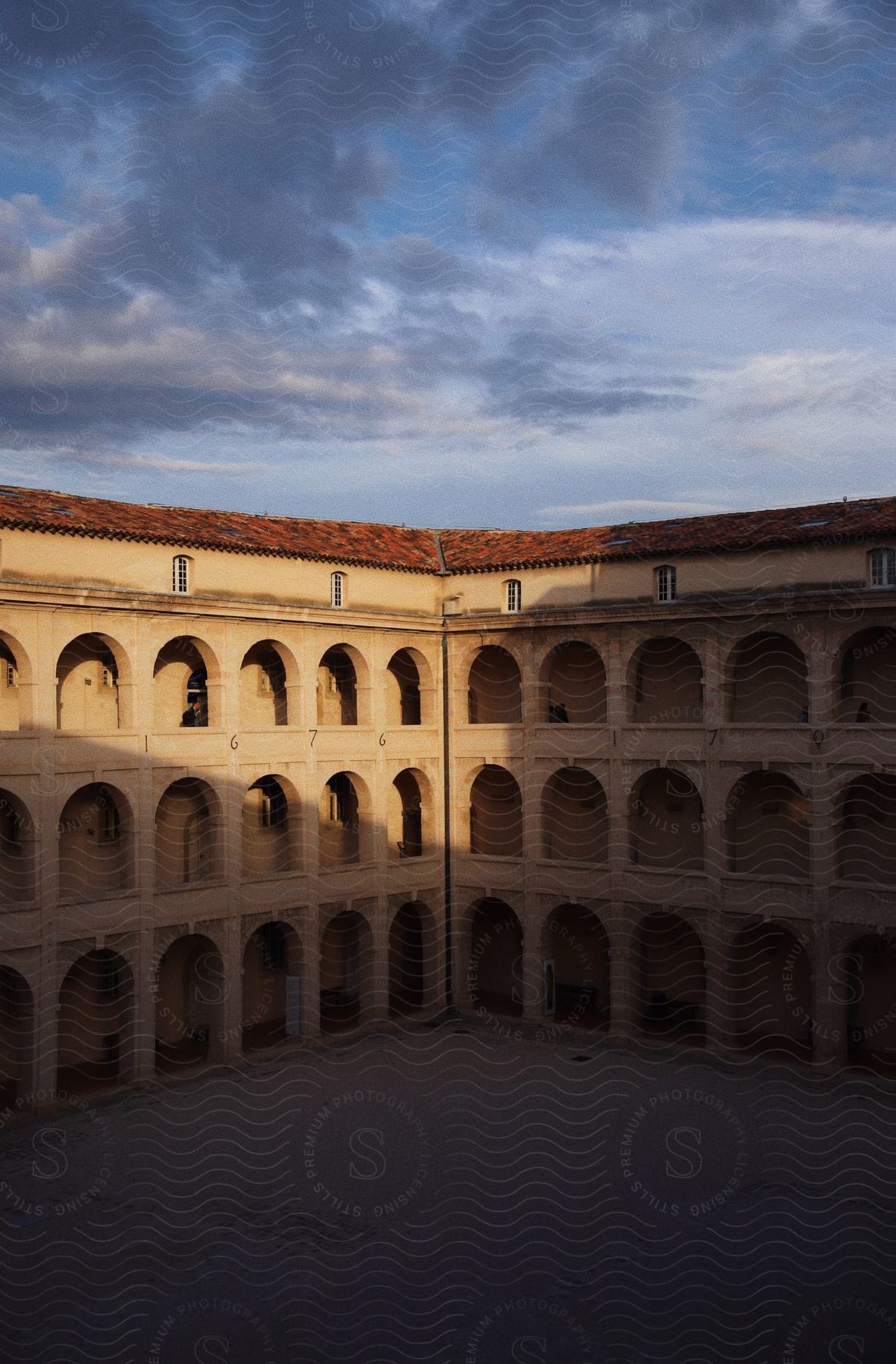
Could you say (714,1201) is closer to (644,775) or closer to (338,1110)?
(338,1110)

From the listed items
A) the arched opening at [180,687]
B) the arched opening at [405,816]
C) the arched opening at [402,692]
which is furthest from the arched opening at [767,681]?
the arched opening at [180,687]

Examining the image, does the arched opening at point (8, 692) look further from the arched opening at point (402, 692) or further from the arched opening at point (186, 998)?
the arched opening at point (402, 692)

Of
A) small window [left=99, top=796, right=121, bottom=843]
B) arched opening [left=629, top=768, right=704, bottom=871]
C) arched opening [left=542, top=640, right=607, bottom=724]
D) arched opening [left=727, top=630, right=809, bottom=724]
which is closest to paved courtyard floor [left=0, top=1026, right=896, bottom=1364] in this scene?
arched opening [left=629, top=768, right=704, bottom=871]

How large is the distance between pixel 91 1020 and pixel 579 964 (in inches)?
616

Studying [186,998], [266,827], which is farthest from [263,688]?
[186,998]

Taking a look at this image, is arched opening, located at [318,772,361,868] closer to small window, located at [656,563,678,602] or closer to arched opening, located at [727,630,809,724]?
small window, located at [656,563,678,602]

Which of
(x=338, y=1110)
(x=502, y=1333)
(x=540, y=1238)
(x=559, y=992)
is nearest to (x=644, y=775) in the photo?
(x=559, y=992)

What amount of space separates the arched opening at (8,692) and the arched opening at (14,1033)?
645 centimetres

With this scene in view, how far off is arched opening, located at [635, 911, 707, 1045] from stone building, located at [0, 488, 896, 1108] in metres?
0.11

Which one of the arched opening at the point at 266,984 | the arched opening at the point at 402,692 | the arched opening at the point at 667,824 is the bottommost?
the arched opening at the point at 266,984

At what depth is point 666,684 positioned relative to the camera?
1480 inches

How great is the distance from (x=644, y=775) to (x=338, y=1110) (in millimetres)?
13088

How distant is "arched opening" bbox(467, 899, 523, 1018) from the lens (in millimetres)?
41188

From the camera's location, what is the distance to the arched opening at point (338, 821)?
39.3m
